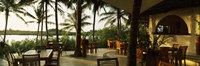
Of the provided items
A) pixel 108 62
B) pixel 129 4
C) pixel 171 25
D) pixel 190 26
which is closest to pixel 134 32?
pixel 108 62

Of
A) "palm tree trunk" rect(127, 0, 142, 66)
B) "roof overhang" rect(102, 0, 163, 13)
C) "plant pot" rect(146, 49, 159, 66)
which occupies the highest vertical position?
"roof overhang" rect(102, 0, 163, 13)

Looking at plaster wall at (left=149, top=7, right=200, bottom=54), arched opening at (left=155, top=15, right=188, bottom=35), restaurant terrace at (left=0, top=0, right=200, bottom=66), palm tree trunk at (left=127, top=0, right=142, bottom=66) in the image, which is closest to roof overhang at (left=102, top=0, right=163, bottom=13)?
restaurant terrace at (left=0, top=0, right=200, bottom=66)

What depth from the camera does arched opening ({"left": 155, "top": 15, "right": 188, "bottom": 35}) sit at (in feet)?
57.1

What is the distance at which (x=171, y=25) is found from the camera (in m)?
18.4

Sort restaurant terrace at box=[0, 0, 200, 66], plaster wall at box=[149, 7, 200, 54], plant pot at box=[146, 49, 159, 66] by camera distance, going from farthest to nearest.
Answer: plaster wall at box=[149, 7, 200, 54], plant pot at box=[146, 49, 159, 66], restaurant terrace at box=[0, 0, 200, 66]

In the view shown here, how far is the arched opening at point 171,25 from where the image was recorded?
17406 millimetres

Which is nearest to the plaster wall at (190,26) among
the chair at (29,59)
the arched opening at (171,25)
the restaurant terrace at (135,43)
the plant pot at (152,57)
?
the restaurant terrace at (135,43)

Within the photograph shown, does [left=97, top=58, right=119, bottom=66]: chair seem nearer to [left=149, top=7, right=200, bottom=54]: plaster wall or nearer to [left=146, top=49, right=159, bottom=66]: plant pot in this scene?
[left=146, top=49, right=159, bottom=66]: plant pot

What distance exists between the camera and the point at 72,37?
2152 centimetres

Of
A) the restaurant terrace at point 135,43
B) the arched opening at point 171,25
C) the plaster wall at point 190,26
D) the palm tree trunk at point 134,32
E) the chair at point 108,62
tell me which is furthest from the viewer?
the arched opening at point 171,25

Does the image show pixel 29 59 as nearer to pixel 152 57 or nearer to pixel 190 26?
pixel 152 57

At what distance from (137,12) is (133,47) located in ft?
2.29

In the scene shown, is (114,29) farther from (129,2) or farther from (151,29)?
(129,2)

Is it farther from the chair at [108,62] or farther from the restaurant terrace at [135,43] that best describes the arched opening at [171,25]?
the chair at [108,62]
